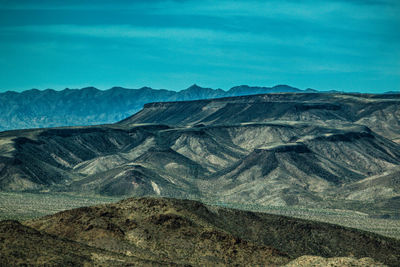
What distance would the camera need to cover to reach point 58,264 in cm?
4959

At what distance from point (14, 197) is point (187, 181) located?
47.2 m

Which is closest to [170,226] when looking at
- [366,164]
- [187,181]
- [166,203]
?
[166,203]

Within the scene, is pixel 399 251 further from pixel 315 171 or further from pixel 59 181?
pixel 59 181

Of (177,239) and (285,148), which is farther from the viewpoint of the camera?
(285,148)

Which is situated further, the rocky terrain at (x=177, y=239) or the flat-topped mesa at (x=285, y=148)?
the flat-topped mesa at (x=285, y=148)

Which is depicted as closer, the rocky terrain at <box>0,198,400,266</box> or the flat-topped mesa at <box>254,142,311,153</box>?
the rocky terrain at <box>0,198,400,266</box>

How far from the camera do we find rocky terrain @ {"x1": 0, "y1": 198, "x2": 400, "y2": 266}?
53.9 meters

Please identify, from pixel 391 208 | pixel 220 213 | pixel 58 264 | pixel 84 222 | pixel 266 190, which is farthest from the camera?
pixel 266 190

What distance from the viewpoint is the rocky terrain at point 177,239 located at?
177 ft

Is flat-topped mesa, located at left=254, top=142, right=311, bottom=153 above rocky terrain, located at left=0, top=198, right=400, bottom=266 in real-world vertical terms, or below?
above

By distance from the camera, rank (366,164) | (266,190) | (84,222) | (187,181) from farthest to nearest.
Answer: (366,164) < (187,181) < (266,190) < (84,222)

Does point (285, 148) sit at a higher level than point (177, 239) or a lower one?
higher

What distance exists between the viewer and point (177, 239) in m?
66.9

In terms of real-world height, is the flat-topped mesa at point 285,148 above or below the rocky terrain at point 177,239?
above
